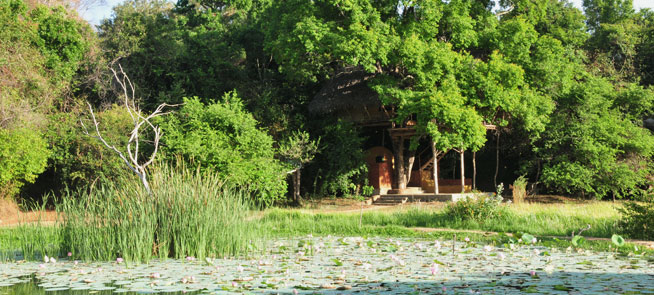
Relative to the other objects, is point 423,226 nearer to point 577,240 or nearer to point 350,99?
point 577,240

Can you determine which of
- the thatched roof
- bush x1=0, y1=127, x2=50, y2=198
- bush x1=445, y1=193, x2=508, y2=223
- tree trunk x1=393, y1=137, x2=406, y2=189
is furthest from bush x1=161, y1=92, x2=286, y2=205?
bush x1=445, y1=193, x2=508, y2=223

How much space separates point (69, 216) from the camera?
8008 millimetres

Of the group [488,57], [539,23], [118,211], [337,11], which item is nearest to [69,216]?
[118,211]

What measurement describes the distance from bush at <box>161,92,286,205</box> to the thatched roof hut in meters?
3.64

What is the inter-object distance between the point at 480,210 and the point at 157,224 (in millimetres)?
6974

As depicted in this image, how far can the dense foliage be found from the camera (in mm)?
17266

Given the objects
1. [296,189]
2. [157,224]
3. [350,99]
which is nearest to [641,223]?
[157,224]

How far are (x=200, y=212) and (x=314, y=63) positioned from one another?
519 inches

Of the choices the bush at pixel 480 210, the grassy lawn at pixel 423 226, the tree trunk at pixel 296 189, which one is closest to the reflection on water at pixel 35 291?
the grassy lawn at pixel 423 226

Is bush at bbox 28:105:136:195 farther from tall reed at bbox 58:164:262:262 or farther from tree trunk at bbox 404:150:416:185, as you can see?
tall reed at bbox 58:164:262:262

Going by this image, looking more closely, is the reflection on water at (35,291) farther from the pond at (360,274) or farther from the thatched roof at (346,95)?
the thatched roof at (346,95)

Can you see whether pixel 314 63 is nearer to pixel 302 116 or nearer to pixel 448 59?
pixel 302 116

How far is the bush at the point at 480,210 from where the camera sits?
1220 centimetres

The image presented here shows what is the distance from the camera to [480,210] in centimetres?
1225
